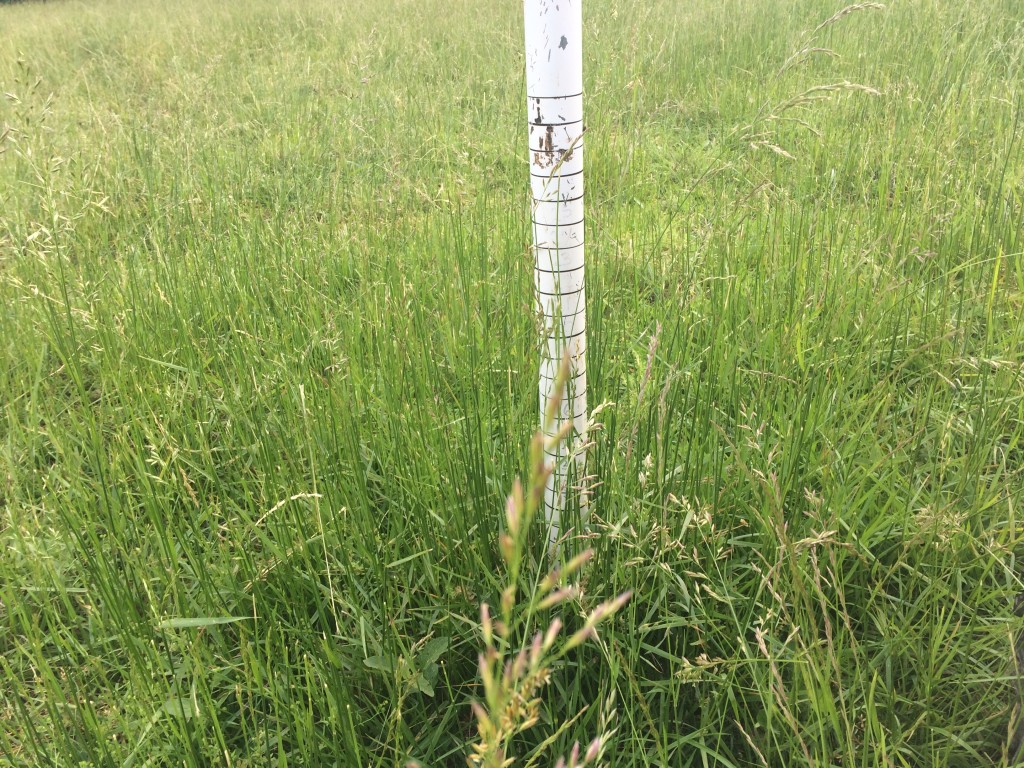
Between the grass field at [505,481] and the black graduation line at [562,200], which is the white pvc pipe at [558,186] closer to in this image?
the black graduation line at [562,200]

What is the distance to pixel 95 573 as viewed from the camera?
3.99ft

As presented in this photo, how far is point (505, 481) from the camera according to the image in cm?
145

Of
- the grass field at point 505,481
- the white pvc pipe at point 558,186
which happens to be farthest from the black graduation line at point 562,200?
the grass field at point 505,481

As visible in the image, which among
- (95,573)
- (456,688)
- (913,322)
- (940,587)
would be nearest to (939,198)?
(913,322)

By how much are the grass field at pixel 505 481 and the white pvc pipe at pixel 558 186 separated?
0.39 feet

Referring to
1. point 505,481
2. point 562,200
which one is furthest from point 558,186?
point 505,481

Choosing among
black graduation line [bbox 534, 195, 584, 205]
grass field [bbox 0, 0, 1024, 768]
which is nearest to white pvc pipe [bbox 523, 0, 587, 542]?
black graduation line [bbox 534, 195, 584, 205]

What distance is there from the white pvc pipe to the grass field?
119 mm

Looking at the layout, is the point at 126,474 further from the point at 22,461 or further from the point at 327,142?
the point at 327,142

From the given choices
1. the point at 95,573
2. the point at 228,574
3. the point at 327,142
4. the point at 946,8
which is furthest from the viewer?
the point at 946,8

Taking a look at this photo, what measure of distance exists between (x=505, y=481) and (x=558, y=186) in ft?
2.02

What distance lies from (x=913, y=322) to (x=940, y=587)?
39.6 inches

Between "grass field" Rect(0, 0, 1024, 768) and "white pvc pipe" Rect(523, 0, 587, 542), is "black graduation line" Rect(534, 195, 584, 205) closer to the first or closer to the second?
"white pvc pipe" Rect(523, 0, 587, 542)

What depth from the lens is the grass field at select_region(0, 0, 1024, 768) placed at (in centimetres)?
117
